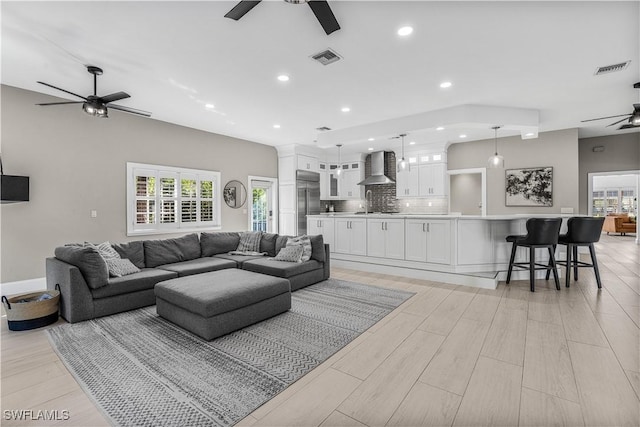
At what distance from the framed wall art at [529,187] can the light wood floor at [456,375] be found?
4017mm

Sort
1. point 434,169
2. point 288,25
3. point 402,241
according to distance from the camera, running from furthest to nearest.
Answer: point 434,169, point 402,241, point 288,25

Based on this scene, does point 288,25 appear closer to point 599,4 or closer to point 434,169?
point 599,4

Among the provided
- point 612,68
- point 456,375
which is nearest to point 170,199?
point 456,375

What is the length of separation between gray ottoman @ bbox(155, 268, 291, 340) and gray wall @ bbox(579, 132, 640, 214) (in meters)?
8.98

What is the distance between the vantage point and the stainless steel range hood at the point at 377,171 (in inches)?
325

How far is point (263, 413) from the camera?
1714mm

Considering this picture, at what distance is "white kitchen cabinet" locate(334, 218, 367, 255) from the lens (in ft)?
18.8

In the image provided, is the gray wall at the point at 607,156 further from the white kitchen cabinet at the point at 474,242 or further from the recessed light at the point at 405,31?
→ the recessed light at the point at 405,31

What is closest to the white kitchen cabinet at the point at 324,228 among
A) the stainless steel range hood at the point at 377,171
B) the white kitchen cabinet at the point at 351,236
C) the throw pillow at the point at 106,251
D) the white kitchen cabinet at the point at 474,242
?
the white kitchen cabinet at the point at 351,236

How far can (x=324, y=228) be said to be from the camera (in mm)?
6297

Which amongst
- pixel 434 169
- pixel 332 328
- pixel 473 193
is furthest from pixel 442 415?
pixel 473 193

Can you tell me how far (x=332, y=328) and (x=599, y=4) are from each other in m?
3.67

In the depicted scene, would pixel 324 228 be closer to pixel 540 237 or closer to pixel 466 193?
pixel 540 237

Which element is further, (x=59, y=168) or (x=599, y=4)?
(x=59, y=168)
